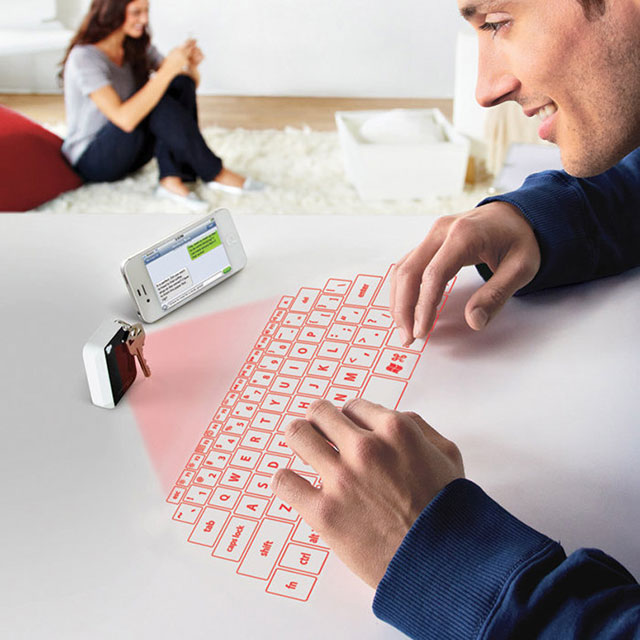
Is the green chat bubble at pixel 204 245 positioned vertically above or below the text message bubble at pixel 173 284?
above

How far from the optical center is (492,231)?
101cm

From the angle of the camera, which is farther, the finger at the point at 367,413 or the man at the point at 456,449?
the finger at the point at 367,413

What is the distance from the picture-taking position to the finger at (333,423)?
744 mm

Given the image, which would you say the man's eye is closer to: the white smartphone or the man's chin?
the man's chin

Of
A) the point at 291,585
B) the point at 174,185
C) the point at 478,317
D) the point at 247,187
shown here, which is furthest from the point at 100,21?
the point at 291,585

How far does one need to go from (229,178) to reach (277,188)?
0.56ft

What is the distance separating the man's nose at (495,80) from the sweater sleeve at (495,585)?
43cm

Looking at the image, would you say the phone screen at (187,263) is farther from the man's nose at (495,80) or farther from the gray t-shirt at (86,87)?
the gray t-shirt at (86,87)

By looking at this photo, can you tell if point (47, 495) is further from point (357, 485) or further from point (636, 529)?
point (636, 529)

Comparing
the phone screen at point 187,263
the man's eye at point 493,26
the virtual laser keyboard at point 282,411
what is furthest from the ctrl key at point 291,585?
the man's eye at point 493,26

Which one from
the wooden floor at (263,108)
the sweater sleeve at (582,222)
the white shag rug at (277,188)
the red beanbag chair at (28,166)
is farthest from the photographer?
the wooden floor at (263,108)

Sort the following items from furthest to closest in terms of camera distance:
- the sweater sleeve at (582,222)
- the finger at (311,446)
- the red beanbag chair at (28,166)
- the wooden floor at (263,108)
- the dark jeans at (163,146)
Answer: the wooden floor at (263,108)
the dark jeans at (163,146)
the red beanbag chair at (28,166)
the sweater sleeve at (582,222)
the finger at (311,446)

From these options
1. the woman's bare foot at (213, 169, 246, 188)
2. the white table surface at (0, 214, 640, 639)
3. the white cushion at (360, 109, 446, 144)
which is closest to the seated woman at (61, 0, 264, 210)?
the woman's bare foot at (213, 169, 246, 188)

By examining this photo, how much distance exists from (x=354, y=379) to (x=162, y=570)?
31 cm
